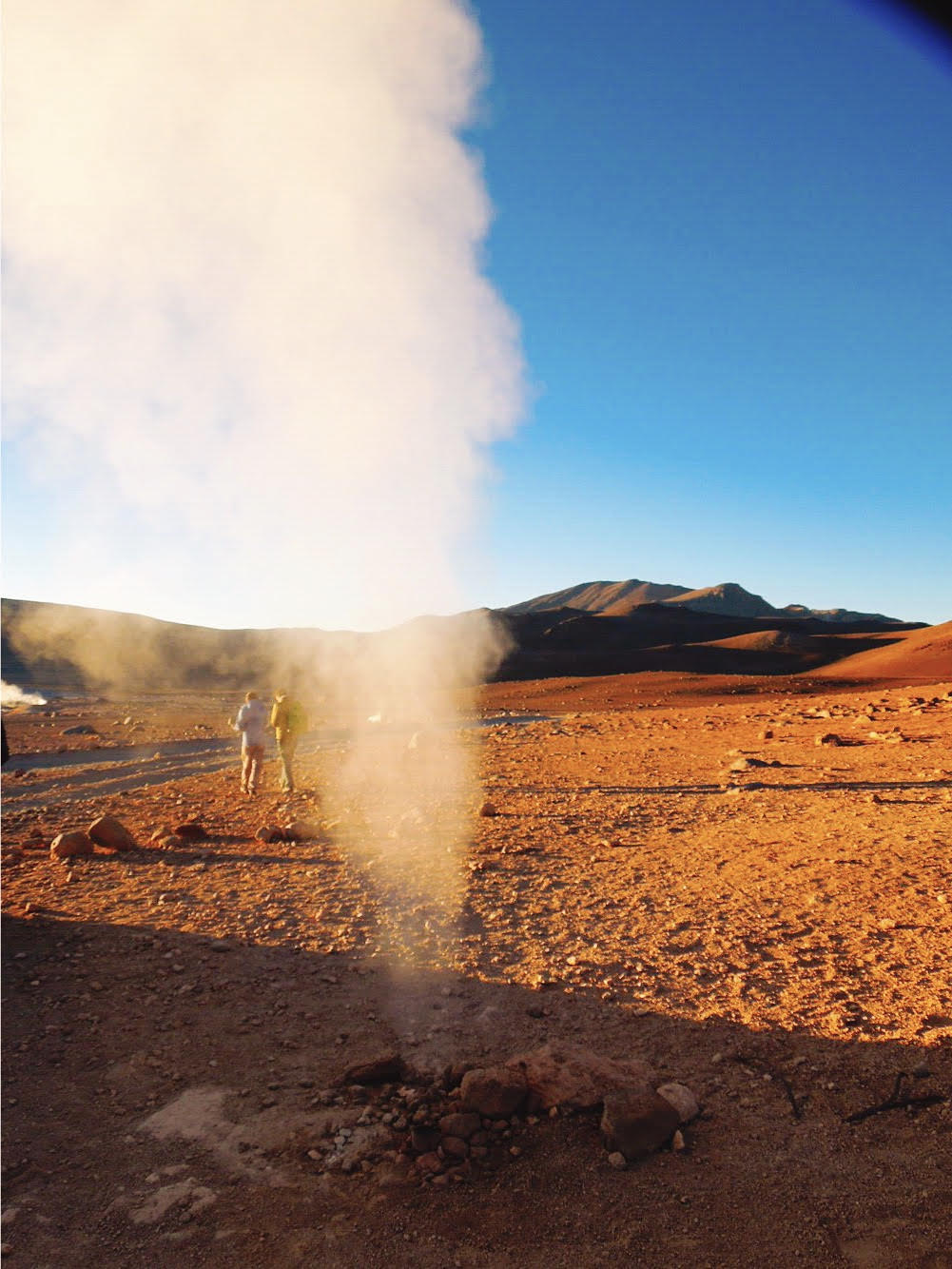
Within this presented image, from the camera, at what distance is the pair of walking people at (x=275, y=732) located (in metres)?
10.9

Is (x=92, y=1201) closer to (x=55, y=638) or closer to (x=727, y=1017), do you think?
(x=727, y=1017)

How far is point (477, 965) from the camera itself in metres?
5.01

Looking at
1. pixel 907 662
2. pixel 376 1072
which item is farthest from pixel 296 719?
pixel 907 662

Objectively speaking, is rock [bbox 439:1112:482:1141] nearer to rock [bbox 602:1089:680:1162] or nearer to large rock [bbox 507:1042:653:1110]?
large rock [bbox 507:1042:653:1110]

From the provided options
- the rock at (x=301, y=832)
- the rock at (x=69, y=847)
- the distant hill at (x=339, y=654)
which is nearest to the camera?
the rock at (x=69, y=847)

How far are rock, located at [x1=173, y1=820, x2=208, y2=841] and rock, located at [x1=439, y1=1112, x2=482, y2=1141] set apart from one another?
5.86 m

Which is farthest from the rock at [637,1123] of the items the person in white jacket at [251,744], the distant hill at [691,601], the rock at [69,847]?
the distant hill at [691,601]

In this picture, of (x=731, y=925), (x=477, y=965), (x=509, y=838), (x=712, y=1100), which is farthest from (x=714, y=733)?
(x=712, y=1100)

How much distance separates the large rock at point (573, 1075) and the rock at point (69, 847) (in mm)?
6060

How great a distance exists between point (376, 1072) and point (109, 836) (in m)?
5.42

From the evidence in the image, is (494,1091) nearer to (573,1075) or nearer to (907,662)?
(573,1075)

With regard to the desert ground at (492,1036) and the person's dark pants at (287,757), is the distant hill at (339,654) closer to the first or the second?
the person's dark pants at (287,757)

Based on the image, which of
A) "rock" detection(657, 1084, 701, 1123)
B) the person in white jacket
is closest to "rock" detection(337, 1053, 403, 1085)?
"rock" detection(657, 1084, 701, 1123)

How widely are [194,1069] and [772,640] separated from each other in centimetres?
7206
